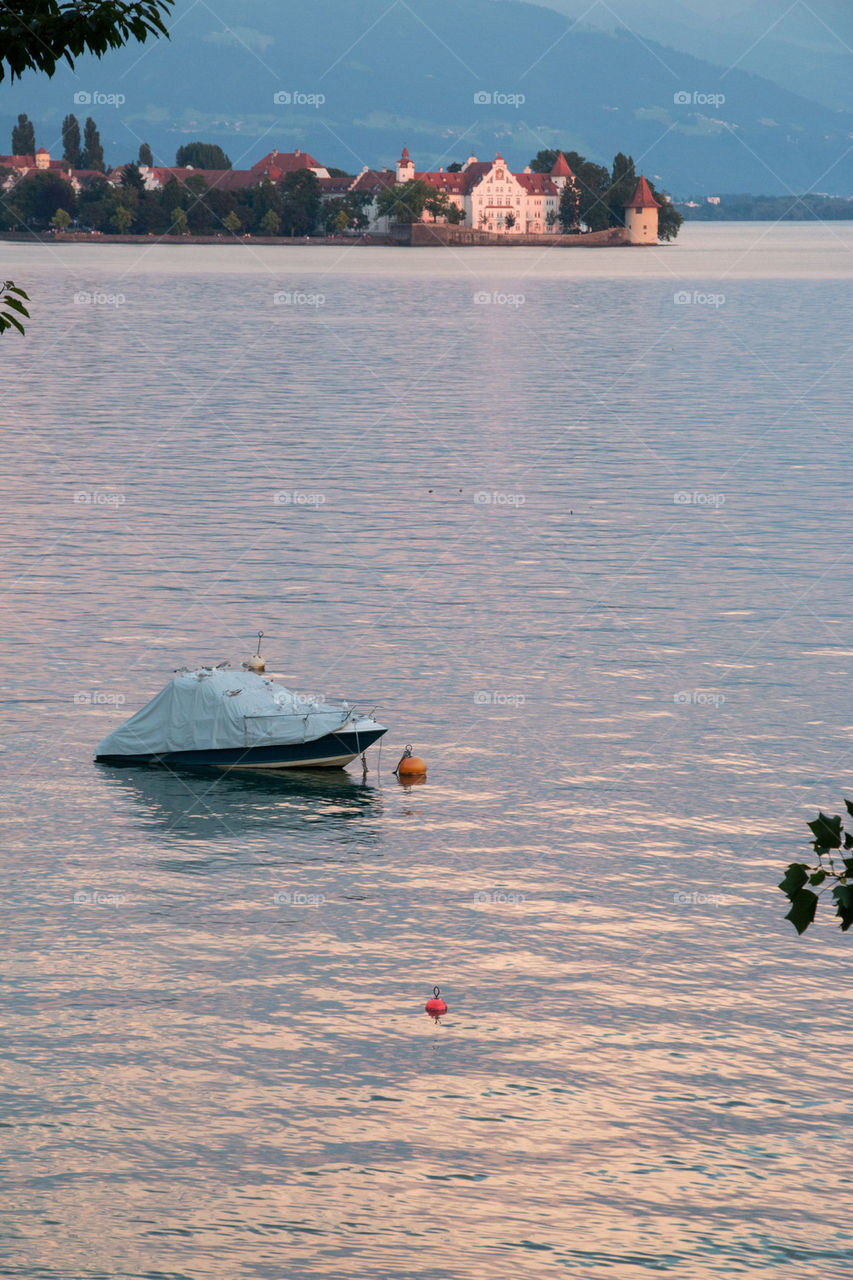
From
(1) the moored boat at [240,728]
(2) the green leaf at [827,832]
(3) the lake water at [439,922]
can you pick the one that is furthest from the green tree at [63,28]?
(1) the moored boat at [240,728]


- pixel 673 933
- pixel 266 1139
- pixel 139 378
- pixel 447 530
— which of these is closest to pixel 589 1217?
pixel 266 1139

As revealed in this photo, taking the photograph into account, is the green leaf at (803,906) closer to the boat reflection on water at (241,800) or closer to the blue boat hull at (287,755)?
the boat reflection on water at (241,800)

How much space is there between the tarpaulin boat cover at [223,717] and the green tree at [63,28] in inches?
1264

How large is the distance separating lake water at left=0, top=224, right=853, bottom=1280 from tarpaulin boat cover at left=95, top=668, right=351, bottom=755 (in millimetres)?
1231

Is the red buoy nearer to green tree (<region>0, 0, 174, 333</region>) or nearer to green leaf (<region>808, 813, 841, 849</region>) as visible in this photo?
green tree (<region>0, 0, 174, 333</region>)

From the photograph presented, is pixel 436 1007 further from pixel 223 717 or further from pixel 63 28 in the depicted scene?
pixel 63 28

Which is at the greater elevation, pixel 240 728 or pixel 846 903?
pixel 240 728

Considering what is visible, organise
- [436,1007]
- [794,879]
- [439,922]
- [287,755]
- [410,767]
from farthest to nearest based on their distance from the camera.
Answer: [287,755] < [410,767] < [439,922] < [436,1007] < [794,879]

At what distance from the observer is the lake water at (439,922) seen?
29359 mm

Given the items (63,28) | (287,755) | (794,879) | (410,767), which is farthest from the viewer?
(287,755)

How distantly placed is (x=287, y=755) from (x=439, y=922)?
12.0 m

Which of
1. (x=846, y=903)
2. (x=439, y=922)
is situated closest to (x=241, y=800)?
(x=439, y=922)

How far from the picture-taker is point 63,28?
20.0m

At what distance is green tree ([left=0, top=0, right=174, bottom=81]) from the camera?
64.6 ft
